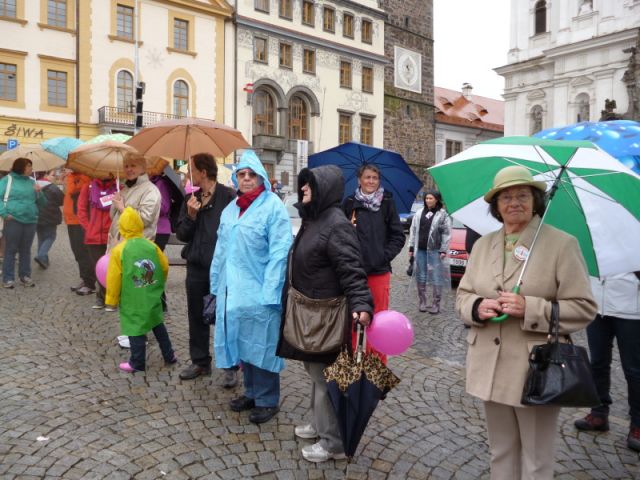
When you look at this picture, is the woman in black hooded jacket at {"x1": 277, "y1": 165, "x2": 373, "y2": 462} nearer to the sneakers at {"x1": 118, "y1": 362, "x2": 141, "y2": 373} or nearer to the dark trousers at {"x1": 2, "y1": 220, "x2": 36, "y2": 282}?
the sneakers at {"x1": 118, "y1": 362, "x2": 141, "y2": 373}

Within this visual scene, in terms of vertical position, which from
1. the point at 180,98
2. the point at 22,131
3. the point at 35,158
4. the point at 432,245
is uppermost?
the point at 180,98

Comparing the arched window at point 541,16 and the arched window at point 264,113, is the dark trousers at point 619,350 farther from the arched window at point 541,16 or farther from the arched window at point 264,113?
the arched window at point 541,16

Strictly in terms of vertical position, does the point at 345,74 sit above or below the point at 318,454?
above

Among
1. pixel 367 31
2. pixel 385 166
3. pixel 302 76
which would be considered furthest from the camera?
pixel 367 31

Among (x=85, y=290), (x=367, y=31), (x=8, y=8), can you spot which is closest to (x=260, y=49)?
(x=367, y=31)

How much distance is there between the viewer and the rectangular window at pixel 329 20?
121 ft

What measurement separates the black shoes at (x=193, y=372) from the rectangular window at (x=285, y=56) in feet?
103

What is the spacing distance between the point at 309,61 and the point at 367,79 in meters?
5.42

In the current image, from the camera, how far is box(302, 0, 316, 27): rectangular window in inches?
1399

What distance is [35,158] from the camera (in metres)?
9.45

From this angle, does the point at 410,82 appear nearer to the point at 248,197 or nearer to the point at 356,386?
the point at 248,197

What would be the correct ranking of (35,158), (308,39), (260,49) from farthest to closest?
(308,39)
(260,49)
(35,158)

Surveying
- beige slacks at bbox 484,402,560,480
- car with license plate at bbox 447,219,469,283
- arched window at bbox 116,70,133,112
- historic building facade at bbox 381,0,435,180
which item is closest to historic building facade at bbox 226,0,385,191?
historic building facade at bbox 381,0,435,180

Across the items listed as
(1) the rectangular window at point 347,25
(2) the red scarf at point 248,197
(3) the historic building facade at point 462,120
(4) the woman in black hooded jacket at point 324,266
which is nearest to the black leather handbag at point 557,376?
(4) the woman in black hooded jacket at point 324,266
